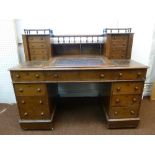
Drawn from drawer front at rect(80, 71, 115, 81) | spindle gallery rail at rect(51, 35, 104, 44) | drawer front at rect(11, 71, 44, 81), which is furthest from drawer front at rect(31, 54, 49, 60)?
drawer front at rect(80, 71, 115, 81)

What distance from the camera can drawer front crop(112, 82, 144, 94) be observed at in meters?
1.46

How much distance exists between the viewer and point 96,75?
1.42m

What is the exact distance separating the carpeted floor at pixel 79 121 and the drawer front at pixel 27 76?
62 cm

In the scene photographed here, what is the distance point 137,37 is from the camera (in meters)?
1.99

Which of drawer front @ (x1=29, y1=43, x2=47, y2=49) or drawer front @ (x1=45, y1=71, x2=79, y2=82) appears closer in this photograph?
drawer front @ (x1=45, y1=71, x2=79, y2=82)

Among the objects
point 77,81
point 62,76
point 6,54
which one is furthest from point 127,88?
point 6,54

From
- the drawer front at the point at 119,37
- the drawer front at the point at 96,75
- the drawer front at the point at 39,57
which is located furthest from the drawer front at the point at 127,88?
the drawer front at the point at 39,57

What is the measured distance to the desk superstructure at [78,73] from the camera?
1404 millimetres

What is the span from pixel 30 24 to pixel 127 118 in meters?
1.67

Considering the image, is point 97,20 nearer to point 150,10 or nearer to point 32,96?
point 150,10

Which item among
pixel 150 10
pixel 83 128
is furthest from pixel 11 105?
pixel 150 10

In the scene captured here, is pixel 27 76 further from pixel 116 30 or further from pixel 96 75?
pixel 116 30

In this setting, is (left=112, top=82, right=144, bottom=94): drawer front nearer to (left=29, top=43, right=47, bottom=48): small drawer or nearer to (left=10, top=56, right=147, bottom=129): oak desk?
(left=10, top=56, right=147, bottom=129): oak desk

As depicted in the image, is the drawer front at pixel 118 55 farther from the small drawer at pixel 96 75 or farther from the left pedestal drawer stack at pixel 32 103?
the left pedestal drawer stack at pixel 32 103
